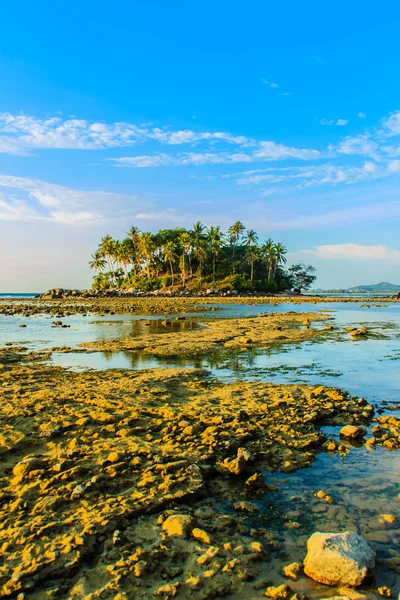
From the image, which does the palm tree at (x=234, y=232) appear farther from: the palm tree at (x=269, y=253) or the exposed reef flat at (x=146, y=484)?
the exposed reef flat at (x=146, y=484)

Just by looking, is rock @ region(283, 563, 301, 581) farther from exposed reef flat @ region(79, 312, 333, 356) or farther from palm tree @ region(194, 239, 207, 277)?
palm tree @ region(194, 239, 207, 277)

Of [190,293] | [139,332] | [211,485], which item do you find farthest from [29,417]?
[190,293]

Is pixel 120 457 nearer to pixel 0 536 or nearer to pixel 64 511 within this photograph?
pixel 64 511

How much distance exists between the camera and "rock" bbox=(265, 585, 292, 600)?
376 cm

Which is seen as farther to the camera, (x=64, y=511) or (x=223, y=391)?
(x=223, y=391)

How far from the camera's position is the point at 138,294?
10838 cm

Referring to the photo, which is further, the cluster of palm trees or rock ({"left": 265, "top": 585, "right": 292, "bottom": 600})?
the cluster of palm trees

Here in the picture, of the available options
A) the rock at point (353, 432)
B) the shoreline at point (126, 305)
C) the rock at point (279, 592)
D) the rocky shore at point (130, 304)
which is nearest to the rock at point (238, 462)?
the rock at point (279, 592)

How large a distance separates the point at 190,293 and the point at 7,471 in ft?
330

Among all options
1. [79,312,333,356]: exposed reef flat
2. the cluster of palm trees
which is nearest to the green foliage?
the cluster of palm trees

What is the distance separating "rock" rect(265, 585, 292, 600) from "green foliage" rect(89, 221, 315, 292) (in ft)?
344

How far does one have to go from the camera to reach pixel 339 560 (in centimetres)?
397

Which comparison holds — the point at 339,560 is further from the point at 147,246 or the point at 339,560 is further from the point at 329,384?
the point at 147,246

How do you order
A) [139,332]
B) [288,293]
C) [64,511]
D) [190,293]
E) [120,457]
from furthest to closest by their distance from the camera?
[288,293]
[190,293]
[139,332]
[120,457]
[64,511]
